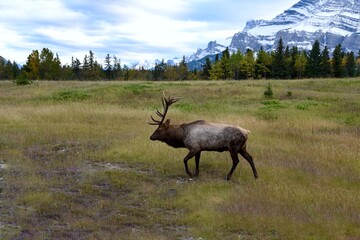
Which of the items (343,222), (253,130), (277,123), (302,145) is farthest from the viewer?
(277,123)

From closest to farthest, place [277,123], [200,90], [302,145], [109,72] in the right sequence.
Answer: [302,145] → [277,123] → [200,90] → [109,72]

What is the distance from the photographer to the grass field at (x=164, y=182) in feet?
26.2

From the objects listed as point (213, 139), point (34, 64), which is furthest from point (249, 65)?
point (213, 139)

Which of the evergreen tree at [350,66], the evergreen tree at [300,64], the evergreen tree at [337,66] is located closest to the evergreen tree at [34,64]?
the evergreen tree at [300,64]

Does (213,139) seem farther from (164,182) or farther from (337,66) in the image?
(337,66)

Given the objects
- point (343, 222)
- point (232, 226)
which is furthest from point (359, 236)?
point (232, 226)

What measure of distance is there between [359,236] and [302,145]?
27.1 feet

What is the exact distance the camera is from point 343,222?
799 centimetres

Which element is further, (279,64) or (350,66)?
(350,66)

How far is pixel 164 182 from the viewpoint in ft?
36.4

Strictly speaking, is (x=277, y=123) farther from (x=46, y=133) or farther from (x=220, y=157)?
(x=46, y=133)

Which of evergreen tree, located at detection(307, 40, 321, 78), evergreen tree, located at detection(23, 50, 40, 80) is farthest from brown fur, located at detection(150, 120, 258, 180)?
evergreen tree, located at detection(23, 50, 40, 80)

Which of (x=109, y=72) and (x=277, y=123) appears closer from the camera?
(x=277, y=123)

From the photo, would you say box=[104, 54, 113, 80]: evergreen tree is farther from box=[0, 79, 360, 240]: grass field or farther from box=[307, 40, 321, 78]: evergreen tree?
box=[0, 79, 360, 240]: grass field
